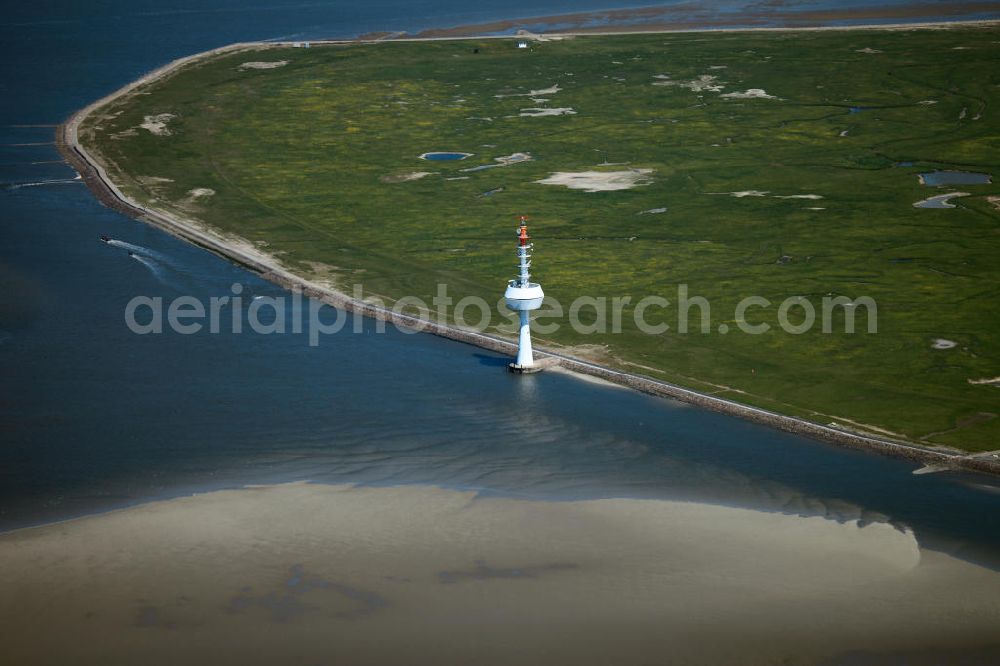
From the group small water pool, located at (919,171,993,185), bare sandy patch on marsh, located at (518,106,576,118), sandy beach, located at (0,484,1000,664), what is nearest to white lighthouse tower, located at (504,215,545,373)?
sandy beach, located at (0,484,1000,664)

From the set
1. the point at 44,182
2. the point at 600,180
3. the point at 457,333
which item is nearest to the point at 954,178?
the point at 600,180

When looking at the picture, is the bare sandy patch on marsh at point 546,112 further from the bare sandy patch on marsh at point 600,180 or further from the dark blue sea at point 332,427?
the dark blue sea at point 332,427

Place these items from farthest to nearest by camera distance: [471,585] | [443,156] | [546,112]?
[546,112] < [443,156] < [471,585]

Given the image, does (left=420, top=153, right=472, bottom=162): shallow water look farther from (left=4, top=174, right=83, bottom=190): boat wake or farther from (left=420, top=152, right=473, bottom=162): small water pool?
(left=4, top=174, right=83, bottom=190): boat wake

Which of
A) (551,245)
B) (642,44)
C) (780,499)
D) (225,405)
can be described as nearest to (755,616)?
(780,499)

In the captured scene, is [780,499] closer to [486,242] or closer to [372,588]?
→ [372,588]

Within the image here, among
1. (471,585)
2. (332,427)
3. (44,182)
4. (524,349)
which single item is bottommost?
(471,585)

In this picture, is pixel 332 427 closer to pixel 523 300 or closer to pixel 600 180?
pixel 523 300
